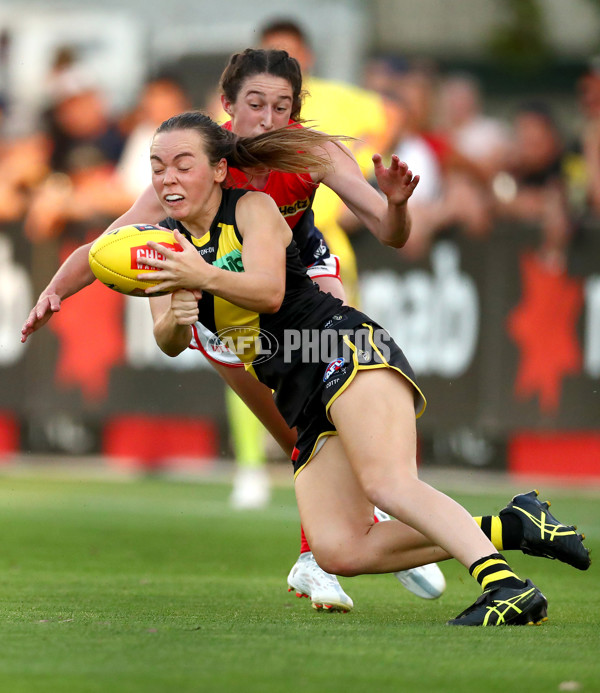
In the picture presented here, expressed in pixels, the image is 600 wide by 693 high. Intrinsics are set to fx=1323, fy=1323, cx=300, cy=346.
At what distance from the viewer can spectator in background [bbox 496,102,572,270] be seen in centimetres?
1052

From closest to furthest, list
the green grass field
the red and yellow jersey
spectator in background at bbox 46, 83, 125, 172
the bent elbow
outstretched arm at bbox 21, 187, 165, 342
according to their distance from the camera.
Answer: the green grass field, the bent elbow, outstretched arm at bbox 21, 187, 165, 342, the red and yellow jersey, spectator in background at bbox 46, 83, 125, 172

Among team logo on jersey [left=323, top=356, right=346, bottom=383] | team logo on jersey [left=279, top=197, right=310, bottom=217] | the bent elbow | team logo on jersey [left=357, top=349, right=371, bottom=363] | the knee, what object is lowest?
the knee

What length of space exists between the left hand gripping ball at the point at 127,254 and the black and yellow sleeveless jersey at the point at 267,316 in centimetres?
23

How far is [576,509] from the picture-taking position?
29.9 ft

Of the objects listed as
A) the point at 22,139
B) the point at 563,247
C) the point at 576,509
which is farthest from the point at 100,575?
the point at 22,139

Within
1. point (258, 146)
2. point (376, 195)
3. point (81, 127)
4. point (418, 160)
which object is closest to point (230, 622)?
point (258, 146)

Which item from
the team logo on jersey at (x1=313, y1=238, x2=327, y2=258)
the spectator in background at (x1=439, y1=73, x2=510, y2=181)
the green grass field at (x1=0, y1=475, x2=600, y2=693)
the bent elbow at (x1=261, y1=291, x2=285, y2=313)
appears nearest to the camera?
the green grass field at (x1=0, y1=475, x2=600, y2=693)

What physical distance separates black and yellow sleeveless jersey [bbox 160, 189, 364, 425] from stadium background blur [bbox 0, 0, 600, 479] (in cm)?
564

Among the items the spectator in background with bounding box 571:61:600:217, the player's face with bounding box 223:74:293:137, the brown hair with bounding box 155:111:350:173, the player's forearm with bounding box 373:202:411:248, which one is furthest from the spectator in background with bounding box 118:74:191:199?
the brown hair with bounding box 155:111:350:173

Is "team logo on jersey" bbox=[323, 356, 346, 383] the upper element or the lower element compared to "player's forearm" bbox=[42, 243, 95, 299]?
lower

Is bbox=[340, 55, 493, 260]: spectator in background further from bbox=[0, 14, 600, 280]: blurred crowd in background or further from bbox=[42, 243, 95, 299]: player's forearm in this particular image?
bbox=[42, 243, 95, 299]: player's forearm

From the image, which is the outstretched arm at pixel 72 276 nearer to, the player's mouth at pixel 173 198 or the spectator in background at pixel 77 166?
the player's mouth at pixel 173 198

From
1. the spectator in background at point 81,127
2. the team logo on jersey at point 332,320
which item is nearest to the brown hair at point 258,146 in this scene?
the team logo on jersey at point 332,320

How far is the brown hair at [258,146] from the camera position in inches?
183
